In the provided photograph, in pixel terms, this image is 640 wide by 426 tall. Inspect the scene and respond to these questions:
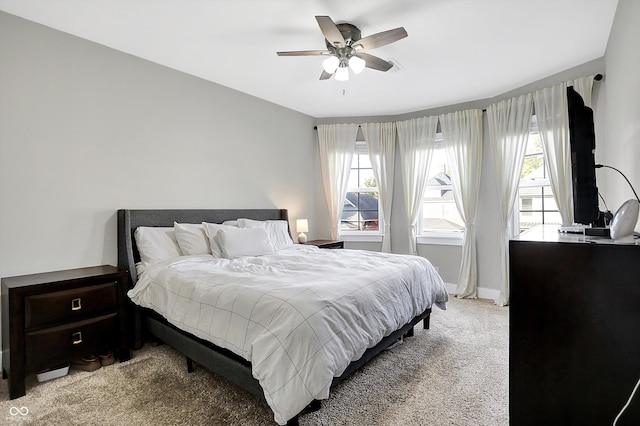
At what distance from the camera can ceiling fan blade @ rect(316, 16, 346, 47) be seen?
2117mm

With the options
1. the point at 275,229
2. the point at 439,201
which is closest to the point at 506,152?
the point at 439,201

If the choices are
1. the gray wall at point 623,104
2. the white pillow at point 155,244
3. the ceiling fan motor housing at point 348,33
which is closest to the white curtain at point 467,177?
the gray wall at point 623,104

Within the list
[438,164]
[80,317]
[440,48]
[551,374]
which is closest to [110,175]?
[80,317]

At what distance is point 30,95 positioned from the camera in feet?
8.23

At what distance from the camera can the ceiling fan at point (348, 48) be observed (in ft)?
7.54

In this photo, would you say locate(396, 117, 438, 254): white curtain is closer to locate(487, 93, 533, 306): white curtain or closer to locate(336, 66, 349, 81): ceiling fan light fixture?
locate(487, 93, 533, 306): white curtain

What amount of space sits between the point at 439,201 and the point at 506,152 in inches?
45.0

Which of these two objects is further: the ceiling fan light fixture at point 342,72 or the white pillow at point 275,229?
the white pillow at point 275,229

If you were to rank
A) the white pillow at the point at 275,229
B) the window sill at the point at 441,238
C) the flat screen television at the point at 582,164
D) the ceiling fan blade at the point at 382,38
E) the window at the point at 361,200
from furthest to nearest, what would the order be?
1. the window at the point at 361,200
2. the window sill at the point at 441,238
3. the white pillow at the point at 275,229
4. the ceiling fan blade at the point at 382,38
5. the flat screen television at the point at 582,164

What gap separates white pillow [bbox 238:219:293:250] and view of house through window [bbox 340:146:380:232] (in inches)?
55.2

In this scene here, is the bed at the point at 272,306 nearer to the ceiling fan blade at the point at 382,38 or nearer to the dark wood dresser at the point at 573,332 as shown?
the dark wood dresser at the point at 573,332

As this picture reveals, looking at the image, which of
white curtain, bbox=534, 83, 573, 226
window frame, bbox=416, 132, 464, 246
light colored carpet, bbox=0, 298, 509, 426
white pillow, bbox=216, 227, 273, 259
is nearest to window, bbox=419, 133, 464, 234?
window frame, bbox=416, 132, 464, 246

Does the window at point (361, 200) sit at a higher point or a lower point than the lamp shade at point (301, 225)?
higher

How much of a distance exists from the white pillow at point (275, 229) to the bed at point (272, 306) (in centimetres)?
35
